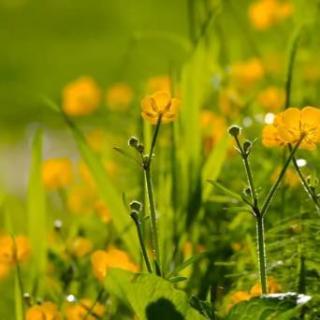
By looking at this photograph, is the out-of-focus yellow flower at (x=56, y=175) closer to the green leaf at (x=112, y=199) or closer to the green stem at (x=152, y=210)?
the green leaf at (x=112, y=199)

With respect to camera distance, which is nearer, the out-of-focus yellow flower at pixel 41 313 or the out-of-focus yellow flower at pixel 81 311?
the out-of-focus yellow flower at pixel 41 313

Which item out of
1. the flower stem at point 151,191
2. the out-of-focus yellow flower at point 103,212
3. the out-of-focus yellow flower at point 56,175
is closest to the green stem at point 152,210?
the flower stem at point 151,191

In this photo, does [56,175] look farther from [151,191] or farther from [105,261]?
[151,191]

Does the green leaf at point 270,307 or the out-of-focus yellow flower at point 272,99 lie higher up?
the out-of-focus yellow flower at point 272,99

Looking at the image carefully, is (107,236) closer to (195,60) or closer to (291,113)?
(195,60)

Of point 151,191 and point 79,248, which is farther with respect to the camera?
point 79,248

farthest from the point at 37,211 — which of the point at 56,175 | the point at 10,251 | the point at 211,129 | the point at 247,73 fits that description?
the point at 247,73
